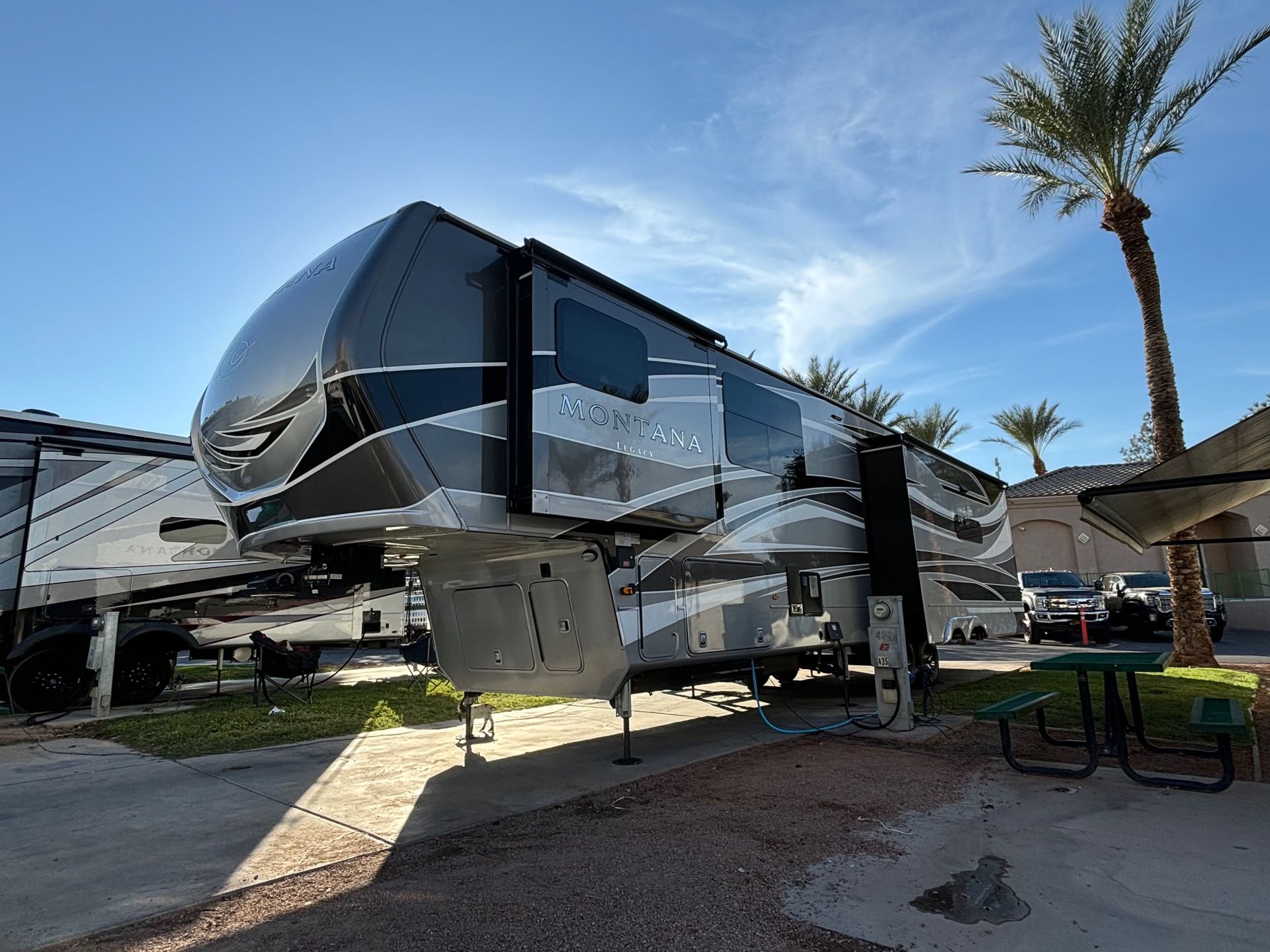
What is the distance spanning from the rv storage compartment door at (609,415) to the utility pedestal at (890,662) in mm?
2337

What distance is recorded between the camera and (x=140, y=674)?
945 cm

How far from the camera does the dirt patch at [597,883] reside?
9.69ft

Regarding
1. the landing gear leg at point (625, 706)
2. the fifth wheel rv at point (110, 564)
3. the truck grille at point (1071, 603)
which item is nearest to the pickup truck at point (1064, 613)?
the truck grille at point (1071, 603)

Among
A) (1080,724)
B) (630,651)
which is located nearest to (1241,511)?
(1080,724)

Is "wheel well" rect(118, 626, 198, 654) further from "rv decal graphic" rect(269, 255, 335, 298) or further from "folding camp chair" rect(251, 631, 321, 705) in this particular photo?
"rv decal graphic" rect(269, 255, 335, 298)

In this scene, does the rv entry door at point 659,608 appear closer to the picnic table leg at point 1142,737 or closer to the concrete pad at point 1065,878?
the concrete pad at point 1065,878

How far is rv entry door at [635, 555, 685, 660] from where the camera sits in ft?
17.3

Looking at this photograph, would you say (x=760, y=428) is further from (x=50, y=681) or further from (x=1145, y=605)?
(x=1145, y=605)

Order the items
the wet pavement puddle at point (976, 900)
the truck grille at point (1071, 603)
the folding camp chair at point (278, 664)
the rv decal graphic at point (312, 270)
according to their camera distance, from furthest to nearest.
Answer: the truck grille at point (1071, 603) → the folding camp chair at point (278, 664) → the rv decal graphic at point (312, 270) → the wet pavement puddle at point (976, 900)

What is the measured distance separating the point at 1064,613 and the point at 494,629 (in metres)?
17.3

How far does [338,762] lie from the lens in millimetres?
6168

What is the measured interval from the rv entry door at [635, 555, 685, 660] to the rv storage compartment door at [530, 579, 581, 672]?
49 centimetres

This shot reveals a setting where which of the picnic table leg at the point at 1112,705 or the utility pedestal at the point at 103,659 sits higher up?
the utility pedestal at the point at 103,659

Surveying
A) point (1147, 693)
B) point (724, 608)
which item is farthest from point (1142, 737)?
point (1147, 693)
